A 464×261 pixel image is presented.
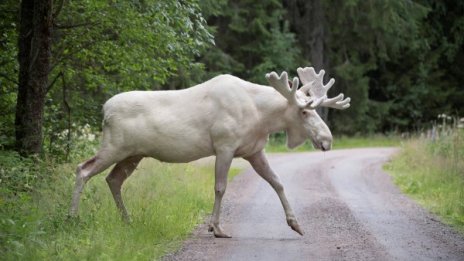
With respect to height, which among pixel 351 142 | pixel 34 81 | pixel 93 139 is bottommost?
pixel 351 142

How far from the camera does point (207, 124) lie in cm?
984

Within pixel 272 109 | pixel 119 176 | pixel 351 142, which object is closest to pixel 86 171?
pixel 119 176

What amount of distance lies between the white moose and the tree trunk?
165cm

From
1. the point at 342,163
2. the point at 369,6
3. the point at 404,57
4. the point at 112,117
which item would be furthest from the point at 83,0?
the point at 404,57

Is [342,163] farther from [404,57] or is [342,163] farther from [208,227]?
[404,57]

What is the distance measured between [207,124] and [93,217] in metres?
1.91

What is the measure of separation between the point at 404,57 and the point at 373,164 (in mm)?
19561

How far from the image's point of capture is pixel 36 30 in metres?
10.8

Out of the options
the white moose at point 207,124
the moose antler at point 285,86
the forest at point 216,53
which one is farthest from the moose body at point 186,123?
the forest at point 216,53

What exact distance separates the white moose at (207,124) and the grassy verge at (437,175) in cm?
293

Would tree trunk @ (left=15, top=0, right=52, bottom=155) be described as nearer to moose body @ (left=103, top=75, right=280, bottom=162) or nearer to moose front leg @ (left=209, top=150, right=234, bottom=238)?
moose body @ (left=103, top=75, right=280, bottom=162)

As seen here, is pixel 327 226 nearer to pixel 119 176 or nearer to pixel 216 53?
pixel 119 176

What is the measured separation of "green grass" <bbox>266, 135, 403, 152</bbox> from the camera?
28.9m

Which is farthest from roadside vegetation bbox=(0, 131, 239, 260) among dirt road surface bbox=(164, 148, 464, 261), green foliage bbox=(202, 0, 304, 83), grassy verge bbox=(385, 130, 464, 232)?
green foliage bbox=(202, 0, 304, 83)
